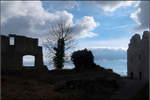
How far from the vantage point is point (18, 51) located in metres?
27.9

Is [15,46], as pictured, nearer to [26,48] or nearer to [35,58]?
[26,48]

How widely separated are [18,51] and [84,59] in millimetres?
9687

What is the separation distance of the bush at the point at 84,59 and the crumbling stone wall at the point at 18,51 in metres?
5.40

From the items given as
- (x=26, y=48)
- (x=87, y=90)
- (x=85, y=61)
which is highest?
(x=26, y=48)

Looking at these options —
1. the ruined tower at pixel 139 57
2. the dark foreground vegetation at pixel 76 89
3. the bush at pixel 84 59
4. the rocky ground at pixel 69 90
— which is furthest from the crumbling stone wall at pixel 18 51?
the ruined tower at pixel 139 57

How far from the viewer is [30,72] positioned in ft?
86.9

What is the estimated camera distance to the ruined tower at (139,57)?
2373 cm

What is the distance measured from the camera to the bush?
29719mm

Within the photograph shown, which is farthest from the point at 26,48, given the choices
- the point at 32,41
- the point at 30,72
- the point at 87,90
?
the point at 87,90

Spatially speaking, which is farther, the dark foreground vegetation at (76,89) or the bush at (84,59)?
the bush at (84,59)

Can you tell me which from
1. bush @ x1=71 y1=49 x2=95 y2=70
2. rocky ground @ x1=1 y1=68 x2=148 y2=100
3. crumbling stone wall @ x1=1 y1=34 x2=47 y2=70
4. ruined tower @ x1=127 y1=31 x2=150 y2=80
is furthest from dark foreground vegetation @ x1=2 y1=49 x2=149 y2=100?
bush @ x1=71 y1=49 x2=95 y2=70

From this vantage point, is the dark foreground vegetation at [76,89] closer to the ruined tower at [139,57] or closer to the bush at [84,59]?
the ruined tower at [139,57]

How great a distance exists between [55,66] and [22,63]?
742 cm

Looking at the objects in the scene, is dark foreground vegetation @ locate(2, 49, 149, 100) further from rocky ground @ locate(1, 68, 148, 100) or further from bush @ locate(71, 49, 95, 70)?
bush @ locate(71, 49, 95, 70)
